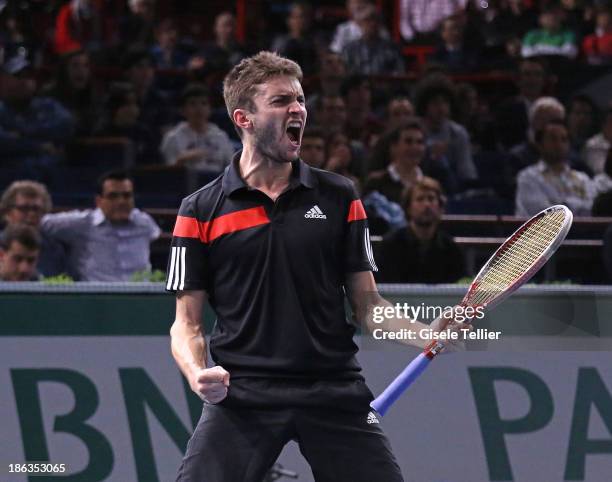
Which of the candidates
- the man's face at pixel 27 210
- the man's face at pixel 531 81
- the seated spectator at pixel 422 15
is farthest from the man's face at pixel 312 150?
the seated spectator at pixel 422 15

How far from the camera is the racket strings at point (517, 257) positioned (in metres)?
4.35

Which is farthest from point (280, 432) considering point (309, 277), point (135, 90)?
point (135, 90)

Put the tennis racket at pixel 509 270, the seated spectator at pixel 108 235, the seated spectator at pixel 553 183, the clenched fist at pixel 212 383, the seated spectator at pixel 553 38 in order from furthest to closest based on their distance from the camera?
the seated spectator at pixel 553 38
the seated spectator at pixel 553 183
the seated spectator at pixel 108 235
the tennis racket at pixel 509 270
the clenched fist at pixel 212 383

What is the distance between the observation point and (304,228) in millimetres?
3967

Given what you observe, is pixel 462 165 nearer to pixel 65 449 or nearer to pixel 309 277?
pixel 65 449

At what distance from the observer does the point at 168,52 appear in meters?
14.4

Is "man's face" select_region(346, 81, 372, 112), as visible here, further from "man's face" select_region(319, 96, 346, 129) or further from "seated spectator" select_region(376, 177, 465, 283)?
"seated spectator" select_region(376, 177, 465, 283)

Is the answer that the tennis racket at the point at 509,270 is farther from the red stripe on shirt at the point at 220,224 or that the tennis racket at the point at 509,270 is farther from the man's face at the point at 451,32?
the man's face at the point at 451,32

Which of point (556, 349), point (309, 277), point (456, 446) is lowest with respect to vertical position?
point (456, 446)

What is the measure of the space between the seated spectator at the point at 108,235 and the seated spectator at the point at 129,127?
9.03 feet

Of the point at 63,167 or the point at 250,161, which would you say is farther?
the point at 63,167

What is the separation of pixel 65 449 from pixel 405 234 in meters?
2.67

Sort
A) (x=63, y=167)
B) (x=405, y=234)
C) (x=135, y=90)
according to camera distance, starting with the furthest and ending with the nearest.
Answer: (x=135, y=90) → (x=63, y=167) → (x=405, y=234)

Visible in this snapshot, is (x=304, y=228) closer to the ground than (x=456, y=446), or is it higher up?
higher up
